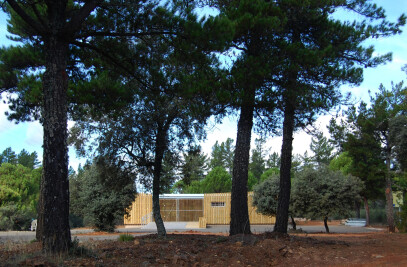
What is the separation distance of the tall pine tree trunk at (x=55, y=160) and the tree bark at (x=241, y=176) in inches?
205

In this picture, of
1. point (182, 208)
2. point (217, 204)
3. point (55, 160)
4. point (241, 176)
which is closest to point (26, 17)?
point (55, 160)

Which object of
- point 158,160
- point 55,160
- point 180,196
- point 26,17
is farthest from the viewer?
point 180,196

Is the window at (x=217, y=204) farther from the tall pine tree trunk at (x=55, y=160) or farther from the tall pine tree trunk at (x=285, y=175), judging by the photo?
the tall pine tree trunk at (x=55, y=160)

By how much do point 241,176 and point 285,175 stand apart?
195 cm

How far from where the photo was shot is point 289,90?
1065cm

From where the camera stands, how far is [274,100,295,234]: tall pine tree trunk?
39.3 feet

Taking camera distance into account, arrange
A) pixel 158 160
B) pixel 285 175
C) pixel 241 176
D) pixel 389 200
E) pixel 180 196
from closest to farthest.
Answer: pixel 241 176 < pixel 285 175 < pixel 158 160 < pixel 389 200 < pixel 180 196

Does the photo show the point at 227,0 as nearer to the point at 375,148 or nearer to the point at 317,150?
the point at 375,148

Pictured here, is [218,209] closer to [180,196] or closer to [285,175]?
[180,196]

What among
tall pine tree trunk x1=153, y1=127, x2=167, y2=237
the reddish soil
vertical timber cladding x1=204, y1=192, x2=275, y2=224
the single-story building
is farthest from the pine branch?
vertical timber cladding x1=204, y1=192, x2=275, y2=224

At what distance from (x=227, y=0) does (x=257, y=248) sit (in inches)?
271

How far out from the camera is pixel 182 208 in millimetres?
38219

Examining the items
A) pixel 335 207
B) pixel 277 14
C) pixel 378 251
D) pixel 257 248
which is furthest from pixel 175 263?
pixel 335 207

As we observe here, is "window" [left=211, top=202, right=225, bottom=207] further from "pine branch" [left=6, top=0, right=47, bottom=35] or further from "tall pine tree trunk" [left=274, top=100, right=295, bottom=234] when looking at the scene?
"pine branch" [left=6, top=0, right=47, bottom=35]
